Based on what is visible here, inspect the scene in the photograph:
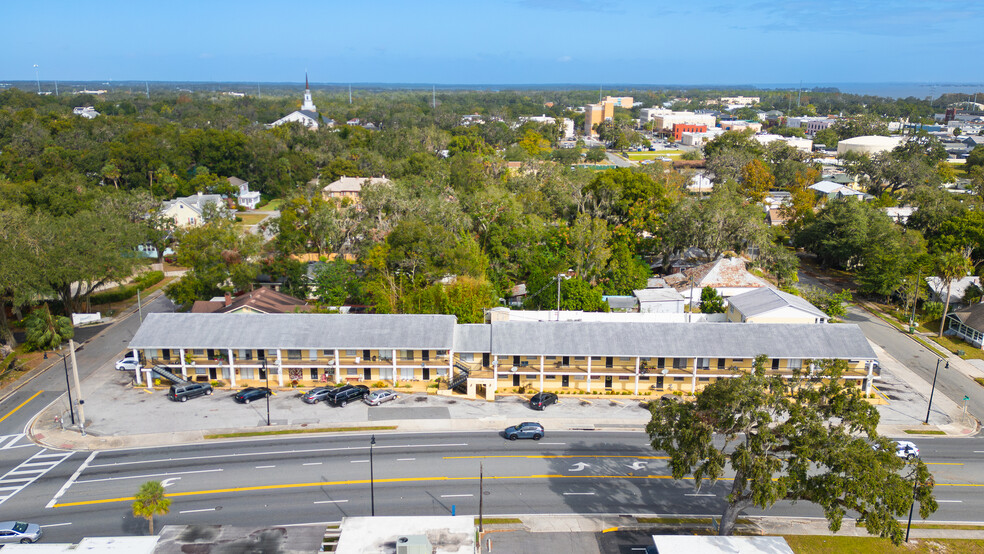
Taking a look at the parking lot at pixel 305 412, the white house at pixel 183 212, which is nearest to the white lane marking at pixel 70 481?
the parking lot at pixel 305 412

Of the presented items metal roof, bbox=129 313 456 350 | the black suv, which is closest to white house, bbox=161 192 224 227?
metal roof, bbox=129 313 456 350

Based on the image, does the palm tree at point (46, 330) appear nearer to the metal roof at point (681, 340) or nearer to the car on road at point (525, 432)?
the metal roof at point (681, 340)

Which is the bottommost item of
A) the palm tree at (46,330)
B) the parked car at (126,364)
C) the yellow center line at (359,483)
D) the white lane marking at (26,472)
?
the white lane marking at (26,472)

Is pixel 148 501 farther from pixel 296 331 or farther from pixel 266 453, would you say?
pixel 296 331

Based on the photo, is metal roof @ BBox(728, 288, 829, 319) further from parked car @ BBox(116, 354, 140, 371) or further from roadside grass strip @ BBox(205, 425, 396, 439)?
parked car @ BBox(116, 354, 140, 371)

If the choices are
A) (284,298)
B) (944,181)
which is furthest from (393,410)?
(944,181)

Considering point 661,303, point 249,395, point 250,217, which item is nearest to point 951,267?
point 661,303

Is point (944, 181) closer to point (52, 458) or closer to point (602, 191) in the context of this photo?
point (602, 191)
